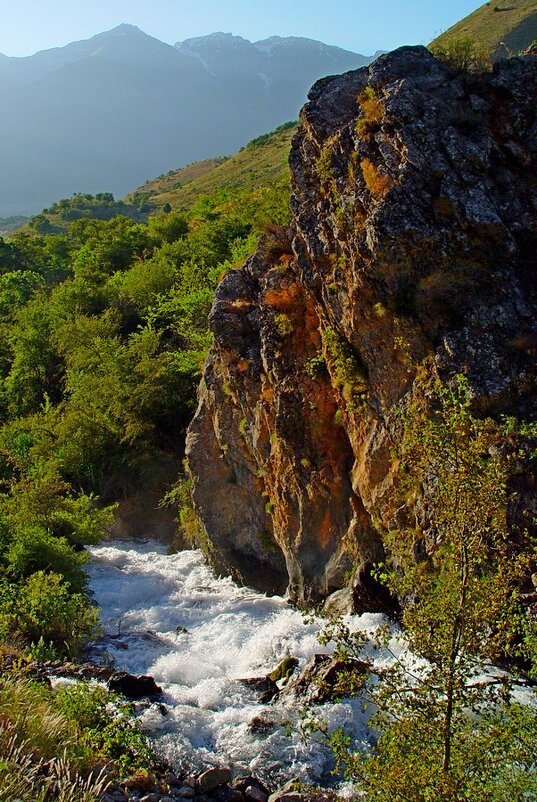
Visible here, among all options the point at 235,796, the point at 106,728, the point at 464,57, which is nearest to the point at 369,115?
the point at 464,57

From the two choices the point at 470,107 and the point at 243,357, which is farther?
the point at 243,357

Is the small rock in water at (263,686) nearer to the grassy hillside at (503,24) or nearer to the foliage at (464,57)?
the foliage at (464,57)

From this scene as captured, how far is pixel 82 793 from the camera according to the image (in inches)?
323

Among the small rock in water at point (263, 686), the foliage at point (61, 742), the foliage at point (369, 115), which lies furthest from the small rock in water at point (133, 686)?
the foliage at point (369, 115)

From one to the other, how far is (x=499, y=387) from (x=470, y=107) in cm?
Answer: 641

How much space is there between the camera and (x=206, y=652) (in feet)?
51.8

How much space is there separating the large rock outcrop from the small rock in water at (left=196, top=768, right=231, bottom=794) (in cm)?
577

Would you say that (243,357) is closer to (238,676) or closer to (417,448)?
(238,676)

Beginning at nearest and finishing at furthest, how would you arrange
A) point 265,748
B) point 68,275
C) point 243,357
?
point 265,748
point 243,357
point 68,275

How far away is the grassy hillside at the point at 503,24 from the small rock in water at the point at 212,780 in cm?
6147

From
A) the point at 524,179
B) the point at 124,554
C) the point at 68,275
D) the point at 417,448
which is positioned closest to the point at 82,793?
the point at 417,448

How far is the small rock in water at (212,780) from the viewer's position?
10.0 metres

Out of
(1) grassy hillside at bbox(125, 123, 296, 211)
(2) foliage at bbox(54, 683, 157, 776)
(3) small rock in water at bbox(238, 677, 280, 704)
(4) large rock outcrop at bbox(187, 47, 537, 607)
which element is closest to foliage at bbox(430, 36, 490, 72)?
(4) large rock outcrop at bbox(187, 47, 537, 607)

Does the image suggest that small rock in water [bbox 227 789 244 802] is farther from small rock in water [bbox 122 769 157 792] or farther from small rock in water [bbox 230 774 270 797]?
small rock in water [bbox 122 769 157 792]
